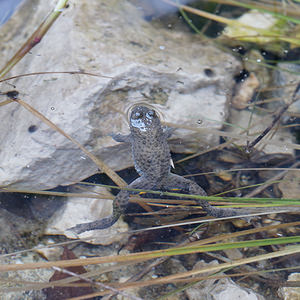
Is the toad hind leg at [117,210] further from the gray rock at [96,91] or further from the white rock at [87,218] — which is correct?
the gray rock at [96,91]

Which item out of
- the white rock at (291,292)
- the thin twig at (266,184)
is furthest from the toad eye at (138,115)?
the white rock at (291,292)

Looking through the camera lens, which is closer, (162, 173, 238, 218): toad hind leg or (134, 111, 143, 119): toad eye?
(162, 173, 238, 218): toad hind leg

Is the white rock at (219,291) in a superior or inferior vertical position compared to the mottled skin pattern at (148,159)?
inferior

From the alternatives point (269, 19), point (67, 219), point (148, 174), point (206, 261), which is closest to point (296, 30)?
point (269, 19)

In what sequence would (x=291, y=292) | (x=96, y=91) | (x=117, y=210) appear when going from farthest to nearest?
1. (x=96, y=91)
2. (x=117, y=210)
3. (x=291, y=292)

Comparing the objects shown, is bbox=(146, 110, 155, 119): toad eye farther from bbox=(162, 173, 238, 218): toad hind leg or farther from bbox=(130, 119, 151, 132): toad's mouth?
bbox=(162, 173, 238, 218): toad hind leg

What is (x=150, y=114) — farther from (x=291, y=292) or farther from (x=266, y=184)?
(x=291, y=292)

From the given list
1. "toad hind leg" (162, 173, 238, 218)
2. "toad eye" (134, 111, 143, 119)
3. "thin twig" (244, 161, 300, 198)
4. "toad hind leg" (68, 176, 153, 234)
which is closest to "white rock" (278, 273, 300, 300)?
"toad hind leg" (162, 173, 238, 218)

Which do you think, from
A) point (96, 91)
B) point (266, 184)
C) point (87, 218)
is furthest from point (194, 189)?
point (96, 91)
